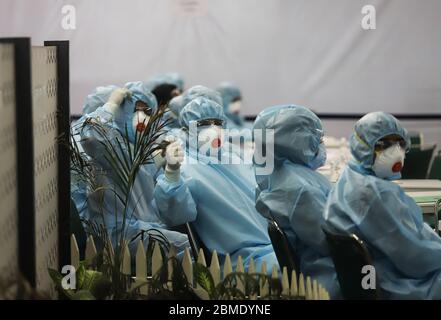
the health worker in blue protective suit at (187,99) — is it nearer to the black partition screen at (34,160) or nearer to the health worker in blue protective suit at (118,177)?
the health worker in blue protective suit at (118,177)

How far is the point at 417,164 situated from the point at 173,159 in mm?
2469

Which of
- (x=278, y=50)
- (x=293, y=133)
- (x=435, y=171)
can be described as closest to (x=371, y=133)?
(x=293, y=133)

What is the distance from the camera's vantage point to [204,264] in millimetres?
2881

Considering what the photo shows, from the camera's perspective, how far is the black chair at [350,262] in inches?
105

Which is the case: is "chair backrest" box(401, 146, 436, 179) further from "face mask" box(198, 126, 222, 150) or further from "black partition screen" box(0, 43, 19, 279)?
"black partition screen" box(0, 43, 19, 279)

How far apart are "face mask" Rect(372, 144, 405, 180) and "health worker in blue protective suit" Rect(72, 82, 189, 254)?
0.90m

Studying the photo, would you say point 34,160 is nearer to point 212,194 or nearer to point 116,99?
point 212,194

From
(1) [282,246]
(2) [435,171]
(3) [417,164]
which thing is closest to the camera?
(1) [282,246]

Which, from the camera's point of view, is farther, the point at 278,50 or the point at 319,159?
the point at 278,50

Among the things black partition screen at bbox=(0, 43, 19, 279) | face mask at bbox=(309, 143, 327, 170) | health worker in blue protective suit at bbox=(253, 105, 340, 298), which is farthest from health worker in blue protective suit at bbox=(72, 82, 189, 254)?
black partition screen at bbox=(0, 43, 19, 279)

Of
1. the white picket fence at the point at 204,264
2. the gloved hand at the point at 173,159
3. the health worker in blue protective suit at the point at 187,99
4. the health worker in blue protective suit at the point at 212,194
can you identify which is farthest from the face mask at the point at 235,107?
the white picket fence at the point at 204,264
